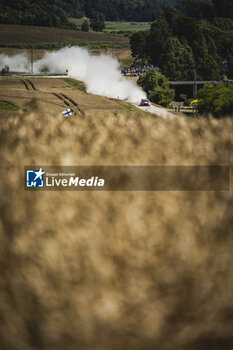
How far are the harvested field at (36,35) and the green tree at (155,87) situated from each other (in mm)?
21019

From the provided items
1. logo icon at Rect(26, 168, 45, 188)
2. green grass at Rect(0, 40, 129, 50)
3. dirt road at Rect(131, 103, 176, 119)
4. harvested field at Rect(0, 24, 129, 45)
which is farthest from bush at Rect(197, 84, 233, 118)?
harvested field at Rect(0, 24, 129, 45)

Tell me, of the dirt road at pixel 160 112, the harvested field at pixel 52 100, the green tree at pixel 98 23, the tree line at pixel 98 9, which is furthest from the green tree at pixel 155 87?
the green tree at pixel 98 23

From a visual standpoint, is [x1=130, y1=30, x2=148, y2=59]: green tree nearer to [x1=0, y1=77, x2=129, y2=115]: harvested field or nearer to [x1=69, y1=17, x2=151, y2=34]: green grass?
[x1=69, y1=17, x2=151, y2=34]: green grass

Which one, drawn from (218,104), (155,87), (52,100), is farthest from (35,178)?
(155,87)

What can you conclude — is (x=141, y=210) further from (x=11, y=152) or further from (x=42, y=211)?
(x=11, y=152)

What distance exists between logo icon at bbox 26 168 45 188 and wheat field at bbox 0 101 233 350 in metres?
0.08

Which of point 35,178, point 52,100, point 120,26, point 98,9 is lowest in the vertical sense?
point 35,178

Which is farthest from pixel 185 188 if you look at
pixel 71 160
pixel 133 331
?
pixel 133 331

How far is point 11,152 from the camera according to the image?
3.64 meters

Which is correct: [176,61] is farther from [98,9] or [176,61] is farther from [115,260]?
[115,260]

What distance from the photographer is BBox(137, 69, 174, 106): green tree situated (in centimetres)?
4625

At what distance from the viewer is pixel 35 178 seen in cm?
337

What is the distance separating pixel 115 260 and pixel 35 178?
0.83 meters

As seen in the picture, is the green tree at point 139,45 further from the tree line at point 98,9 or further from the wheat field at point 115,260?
the wheat field at point 115,260
